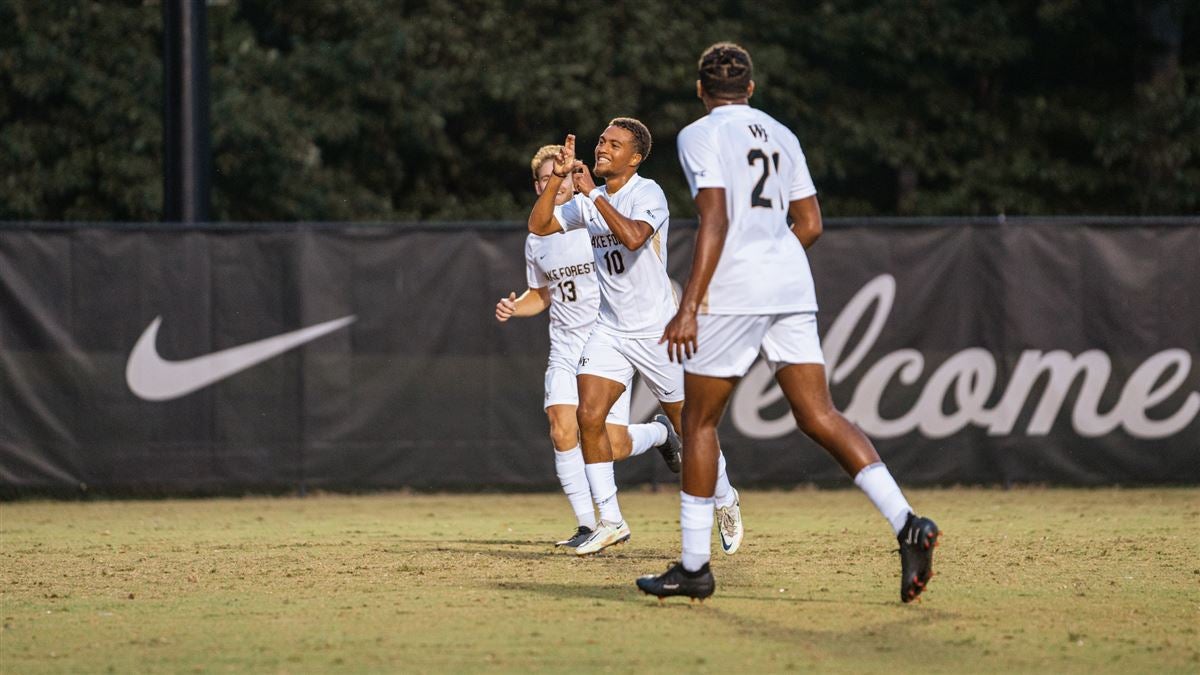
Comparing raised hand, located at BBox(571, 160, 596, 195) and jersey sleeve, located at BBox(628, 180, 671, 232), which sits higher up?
raised hand, located at BBox(571, 160, 596, 195)

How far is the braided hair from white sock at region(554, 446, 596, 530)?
299cm

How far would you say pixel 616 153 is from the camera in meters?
8.61

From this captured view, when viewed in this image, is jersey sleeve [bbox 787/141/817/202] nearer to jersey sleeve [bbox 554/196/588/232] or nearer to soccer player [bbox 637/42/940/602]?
soccer player [bbox 637/42/940/602]

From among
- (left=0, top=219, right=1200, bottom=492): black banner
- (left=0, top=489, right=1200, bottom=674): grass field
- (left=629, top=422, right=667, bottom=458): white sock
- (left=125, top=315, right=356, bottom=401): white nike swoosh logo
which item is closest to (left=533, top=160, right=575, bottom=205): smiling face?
(left=629, top=422, right=667, bottom=458): white sock

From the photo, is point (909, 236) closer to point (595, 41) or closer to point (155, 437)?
point (155, 437)

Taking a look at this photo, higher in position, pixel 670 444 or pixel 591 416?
pixel 591 416

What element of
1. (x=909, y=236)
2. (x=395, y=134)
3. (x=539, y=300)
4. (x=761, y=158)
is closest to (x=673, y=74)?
(x=395, y=134)

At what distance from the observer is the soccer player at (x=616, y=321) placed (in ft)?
28.6

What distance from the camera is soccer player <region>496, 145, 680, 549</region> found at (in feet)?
31.4

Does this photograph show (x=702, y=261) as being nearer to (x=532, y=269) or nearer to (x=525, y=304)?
(x=525, y=304)

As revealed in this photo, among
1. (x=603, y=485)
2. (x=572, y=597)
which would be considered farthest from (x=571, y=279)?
(x=572, y=597)

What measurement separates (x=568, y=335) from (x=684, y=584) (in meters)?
2.75

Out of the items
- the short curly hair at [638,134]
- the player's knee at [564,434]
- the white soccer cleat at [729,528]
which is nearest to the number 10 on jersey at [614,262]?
the short curly hair at [638,134]

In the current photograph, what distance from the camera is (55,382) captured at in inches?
520
